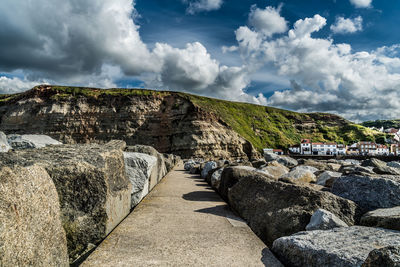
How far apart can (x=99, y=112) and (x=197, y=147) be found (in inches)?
834

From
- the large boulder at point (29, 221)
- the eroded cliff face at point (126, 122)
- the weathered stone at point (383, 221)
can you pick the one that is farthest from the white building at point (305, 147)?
the large boulder at point (29, 221)

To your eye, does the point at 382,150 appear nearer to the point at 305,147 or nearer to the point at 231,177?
the point at 305,147

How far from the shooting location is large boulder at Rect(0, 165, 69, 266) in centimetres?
128

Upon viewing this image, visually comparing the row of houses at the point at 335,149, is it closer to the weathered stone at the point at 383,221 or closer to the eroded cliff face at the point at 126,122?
the eroded cliff face at the point at 126,122

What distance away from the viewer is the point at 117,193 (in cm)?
294

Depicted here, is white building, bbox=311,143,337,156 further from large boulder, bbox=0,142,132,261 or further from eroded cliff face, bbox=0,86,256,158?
large boulder, bbox=0,142,132,261

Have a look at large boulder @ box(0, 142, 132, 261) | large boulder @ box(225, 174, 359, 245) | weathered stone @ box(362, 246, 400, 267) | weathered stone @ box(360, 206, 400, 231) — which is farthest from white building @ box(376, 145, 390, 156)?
large boulder @ box(0, 142, 132, 261)

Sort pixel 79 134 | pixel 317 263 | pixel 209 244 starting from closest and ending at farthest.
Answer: pixel 317 263, pixel 209 244, pixel 79 134

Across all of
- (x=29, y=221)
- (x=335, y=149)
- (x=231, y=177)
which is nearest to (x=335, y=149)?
(x=335, y=149)

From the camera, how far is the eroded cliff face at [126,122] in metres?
45.7

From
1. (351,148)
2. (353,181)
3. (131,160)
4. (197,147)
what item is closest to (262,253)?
(353,181)

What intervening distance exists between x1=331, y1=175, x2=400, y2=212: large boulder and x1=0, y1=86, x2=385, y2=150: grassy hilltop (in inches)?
1926

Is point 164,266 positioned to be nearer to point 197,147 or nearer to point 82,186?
point 82,186

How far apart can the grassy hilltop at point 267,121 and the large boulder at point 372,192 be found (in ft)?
160
